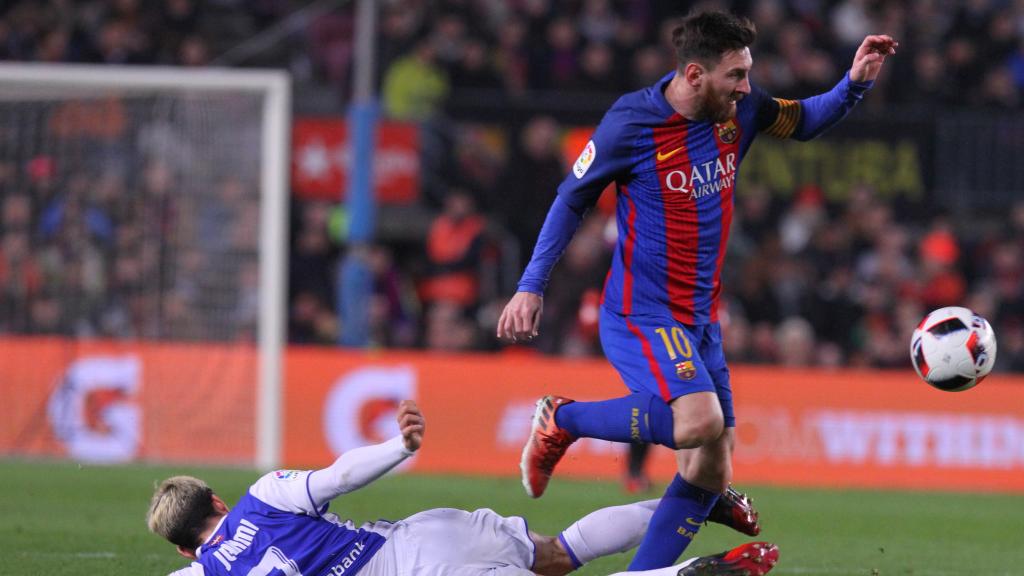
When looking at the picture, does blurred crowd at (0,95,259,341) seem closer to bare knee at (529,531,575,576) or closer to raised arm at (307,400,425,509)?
bare knee at (529,531,575,576)

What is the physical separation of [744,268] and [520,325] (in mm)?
9952

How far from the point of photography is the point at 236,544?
5.65m

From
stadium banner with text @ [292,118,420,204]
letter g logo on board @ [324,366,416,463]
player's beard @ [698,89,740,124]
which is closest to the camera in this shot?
player's beard @ [698,89,740,124]

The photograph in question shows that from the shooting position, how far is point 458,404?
538 inches

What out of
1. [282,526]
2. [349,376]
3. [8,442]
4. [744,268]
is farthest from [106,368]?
[282,526]

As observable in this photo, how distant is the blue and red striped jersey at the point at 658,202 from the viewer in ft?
20.1

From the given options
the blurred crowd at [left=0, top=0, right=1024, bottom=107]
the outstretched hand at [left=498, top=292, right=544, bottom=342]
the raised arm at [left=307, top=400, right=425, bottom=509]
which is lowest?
the raised arm at [left=307, top=400, right=425, bottom=509]

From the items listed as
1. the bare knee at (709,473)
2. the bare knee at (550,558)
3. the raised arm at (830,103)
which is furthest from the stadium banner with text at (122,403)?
the raised arm at (830,103)

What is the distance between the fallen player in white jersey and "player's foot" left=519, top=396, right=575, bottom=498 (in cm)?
20

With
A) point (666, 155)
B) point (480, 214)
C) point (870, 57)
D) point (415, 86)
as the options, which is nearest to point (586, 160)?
point (666, 155)

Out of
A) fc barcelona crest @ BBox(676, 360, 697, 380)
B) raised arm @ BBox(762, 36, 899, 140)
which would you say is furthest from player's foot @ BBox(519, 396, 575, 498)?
raised arm @ BBox(762, 36, 899, 140)

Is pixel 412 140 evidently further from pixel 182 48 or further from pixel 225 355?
pixel 225 355

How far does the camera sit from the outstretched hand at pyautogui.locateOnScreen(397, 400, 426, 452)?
18.2 ft

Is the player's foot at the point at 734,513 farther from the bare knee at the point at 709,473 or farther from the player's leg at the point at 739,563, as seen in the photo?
the player's leg at the point at 739,563
